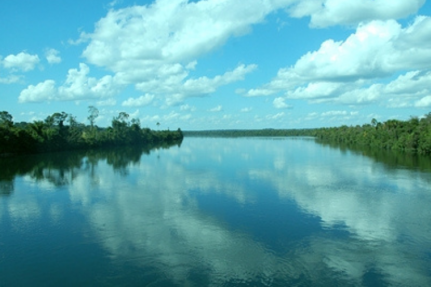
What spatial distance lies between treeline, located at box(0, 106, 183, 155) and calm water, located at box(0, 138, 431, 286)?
801 inches

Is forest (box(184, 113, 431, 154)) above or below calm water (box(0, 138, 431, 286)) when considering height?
above

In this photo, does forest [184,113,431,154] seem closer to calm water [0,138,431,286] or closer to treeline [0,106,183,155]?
calm water [0,138,431,286]

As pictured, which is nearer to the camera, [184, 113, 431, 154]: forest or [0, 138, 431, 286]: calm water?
[0, 138, 431, 286]: calm water

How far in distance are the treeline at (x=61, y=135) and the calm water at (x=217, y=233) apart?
20.4 metres

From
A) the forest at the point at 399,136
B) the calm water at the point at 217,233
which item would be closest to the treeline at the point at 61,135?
the calm water at the point at 217,233

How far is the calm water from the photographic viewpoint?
29.6 feet

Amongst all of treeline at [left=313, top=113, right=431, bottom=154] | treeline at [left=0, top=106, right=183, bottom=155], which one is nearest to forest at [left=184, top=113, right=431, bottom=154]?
treeline at [left=313, top=113, right=431, bottom=154]

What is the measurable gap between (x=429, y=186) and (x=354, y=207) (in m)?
7.66

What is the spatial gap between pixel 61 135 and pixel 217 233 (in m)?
45.1

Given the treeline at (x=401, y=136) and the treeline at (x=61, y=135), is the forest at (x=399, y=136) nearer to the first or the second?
the treeline at (x=401, y=136)

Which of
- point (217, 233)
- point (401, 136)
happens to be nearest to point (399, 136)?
point (401, 136)

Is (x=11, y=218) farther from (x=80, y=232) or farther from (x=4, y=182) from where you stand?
(x=4, y=182)

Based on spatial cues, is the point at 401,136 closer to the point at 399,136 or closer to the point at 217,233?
the point at 399,136

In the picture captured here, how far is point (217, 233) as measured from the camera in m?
12.1
